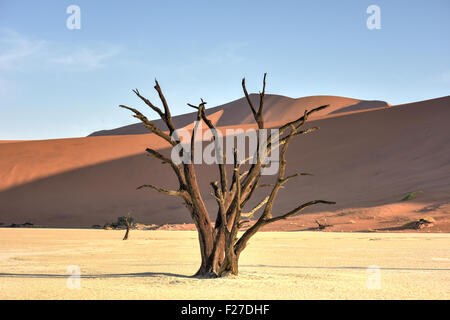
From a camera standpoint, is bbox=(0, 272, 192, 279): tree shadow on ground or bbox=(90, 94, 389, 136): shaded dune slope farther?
bbox=(90, 94, 389, 136): shaded dune slope

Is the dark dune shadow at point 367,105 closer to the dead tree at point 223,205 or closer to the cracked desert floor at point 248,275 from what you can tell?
the cracked desert floor at point 248,275

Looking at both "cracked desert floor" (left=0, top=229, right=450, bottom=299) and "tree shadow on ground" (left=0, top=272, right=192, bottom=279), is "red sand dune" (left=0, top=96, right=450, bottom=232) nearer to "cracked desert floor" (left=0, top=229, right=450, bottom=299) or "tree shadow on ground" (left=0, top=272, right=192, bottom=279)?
"cracked desert floor" (left=0, top=229, right=450, bottom=299)

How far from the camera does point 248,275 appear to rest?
8617 millimetres

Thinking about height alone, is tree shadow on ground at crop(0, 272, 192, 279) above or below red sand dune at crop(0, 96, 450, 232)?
below

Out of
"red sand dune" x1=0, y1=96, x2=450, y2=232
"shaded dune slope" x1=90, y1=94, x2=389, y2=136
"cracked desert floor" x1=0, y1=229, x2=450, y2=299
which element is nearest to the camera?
"cracked desert floor" x1=0, y1=229, x2=450, y2=299

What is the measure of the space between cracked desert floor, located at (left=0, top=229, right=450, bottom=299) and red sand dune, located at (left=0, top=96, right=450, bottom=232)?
1144 cm

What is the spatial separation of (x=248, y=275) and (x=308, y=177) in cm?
3189

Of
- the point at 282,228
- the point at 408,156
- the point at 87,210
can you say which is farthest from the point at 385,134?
the point at 87,210

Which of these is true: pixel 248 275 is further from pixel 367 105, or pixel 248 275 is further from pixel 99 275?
pixel 367 105

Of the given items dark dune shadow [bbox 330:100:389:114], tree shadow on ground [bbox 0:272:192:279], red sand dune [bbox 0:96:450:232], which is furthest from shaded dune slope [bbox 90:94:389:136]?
tree shadow on ground [bbox 0:272:192:279]

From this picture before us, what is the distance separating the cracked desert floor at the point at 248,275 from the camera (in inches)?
273

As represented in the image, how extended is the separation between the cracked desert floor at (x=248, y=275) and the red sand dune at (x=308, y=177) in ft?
37.5

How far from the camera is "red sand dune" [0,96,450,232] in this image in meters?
29.2

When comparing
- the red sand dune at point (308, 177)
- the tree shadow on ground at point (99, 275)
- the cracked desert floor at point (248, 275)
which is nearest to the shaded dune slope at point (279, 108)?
the red sand dune at point (308, 177)
